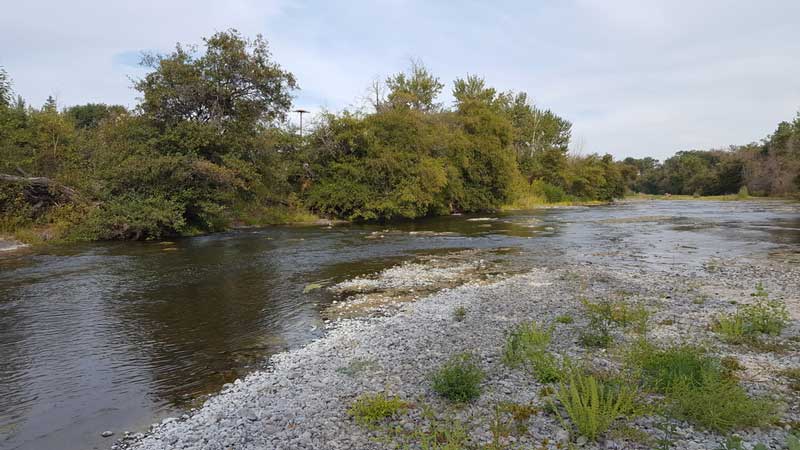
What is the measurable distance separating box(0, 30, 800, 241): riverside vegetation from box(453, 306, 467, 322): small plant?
19.9 meters

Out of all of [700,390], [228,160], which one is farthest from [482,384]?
[228,160]

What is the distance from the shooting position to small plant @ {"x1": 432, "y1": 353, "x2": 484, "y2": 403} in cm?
615

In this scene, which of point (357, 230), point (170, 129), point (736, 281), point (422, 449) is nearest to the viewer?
point (422, 449)

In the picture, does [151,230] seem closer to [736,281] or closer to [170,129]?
[170,129]

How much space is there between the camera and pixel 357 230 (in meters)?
31.0

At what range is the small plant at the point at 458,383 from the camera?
6152 millimetres

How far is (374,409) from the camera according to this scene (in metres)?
5.83

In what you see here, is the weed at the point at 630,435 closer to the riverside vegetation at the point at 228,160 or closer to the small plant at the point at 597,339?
the small plant at the point at 597,339

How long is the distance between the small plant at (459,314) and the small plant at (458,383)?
3469 millimetres

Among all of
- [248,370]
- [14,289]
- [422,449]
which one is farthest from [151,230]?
[422,449]

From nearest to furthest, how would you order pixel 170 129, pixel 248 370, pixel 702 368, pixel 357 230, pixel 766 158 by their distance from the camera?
pixel 702 368, pixel 248 370, pixel 170 129, pixel 357 230, pixel 766 158

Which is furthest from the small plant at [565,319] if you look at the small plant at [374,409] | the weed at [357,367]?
the small plant at [374,409]

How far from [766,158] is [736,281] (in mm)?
78184

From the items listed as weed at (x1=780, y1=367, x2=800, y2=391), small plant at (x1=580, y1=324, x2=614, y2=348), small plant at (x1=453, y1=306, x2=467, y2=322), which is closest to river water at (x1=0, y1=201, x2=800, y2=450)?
small plant at (x1=453, y1=306, x2=467, y2=322)
